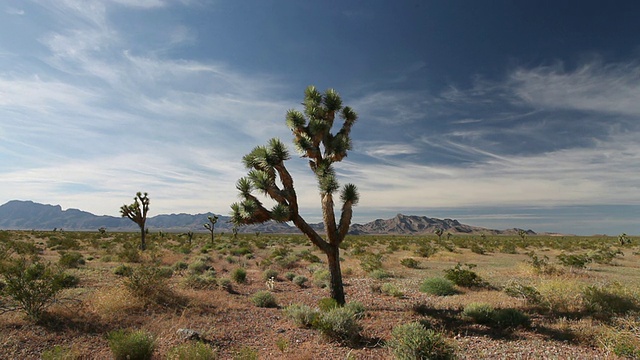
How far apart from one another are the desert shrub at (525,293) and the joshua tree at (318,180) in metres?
6.32

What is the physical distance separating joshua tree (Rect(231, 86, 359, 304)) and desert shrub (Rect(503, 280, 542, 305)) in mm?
6322

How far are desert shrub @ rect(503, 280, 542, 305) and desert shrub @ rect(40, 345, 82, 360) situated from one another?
42.2 feet

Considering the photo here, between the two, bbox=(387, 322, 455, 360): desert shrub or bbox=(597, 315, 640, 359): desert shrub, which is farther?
bbox=(597, 315, 640, 359): desert shrub

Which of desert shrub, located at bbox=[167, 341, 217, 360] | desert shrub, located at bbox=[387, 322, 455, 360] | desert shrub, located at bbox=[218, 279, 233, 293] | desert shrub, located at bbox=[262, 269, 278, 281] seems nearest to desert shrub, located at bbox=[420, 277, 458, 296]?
desert shrub, located at bbox=[387, 322, 455, 360]

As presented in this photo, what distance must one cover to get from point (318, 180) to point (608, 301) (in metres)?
9.80

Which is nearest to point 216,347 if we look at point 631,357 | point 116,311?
point 116,311

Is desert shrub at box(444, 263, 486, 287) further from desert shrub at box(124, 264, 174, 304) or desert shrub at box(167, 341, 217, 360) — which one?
desert shrub at box(124, 264, 174, 304)

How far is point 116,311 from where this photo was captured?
941 cm

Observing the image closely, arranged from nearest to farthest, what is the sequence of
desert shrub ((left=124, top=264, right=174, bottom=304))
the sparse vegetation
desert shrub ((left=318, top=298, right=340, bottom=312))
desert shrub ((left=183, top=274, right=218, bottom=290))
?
the sparse vegetation, desert shrub ((left=318, top=298, right=340, bottom=312)), desert shrub ((left=124, top=264, right=174, bottom=304)), desert shrub ((left=183, top=274, right=218, bottom=290))

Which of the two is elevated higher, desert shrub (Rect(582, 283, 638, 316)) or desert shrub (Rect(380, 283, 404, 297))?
desert shrub (Rect(582, 283, 638, 316))

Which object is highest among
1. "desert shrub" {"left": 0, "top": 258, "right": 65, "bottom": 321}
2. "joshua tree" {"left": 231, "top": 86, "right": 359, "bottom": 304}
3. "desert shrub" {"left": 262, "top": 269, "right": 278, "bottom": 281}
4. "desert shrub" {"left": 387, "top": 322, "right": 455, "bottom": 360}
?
"joshua tree" {"left": 231, "top": 86, "right": 359, "bottom": 304}

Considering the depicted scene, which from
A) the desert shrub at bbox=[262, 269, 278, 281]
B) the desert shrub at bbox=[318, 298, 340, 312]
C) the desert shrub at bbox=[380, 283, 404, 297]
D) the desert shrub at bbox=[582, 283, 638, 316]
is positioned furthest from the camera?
the desert shrub at bbox=[262, 269, 278, 281]

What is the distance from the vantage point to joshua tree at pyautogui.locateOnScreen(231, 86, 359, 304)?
10.9 meters

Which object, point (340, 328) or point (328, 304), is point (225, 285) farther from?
point (340, 328)
